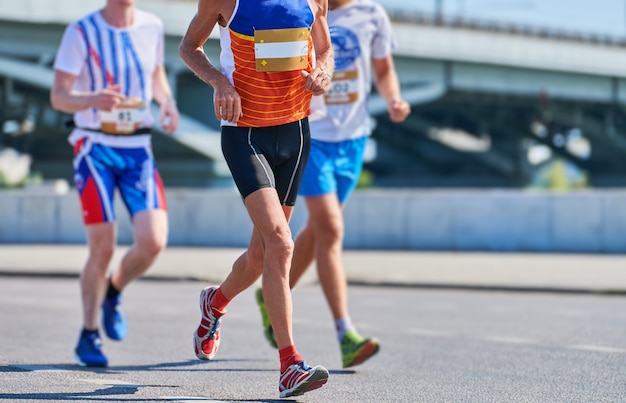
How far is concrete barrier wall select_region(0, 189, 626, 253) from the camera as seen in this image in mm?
19625

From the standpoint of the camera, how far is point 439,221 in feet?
67.4

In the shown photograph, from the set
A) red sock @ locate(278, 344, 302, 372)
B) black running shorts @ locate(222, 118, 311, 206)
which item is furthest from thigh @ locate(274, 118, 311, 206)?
red sock @ locate(278, 344, 302, 372)

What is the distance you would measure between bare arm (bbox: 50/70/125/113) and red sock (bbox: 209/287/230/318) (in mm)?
1560

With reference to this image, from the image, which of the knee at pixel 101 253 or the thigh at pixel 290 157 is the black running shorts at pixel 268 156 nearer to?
the thigh at pixel 290 157

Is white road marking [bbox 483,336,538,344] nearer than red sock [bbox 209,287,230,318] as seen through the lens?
No

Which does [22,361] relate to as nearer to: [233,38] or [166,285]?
[233,38]

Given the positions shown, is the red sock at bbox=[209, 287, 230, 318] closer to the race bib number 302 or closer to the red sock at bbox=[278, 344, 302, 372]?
the red sock at bbox=[278, 344, 302, 372]

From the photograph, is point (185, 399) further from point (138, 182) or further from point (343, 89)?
point (343, 89)

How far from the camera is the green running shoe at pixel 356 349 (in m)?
6.22

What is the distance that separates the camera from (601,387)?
559cm

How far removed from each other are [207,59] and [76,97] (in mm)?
1681

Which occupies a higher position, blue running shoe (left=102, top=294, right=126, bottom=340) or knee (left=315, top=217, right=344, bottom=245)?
knee (left=315, top=217, right=344, bottom=245)

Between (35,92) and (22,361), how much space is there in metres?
37.4

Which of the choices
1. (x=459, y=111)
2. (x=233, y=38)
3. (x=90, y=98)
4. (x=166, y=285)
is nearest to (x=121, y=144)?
(x=90, y=98)
